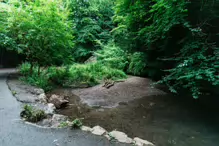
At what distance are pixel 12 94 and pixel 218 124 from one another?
6.14 metres

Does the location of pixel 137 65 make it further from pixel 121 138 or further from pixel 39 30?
pixel 121 138

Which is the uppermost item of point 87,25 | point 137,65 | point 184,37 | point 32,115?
point 87,25

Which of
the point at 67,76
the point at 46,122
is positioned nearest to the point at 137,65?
the point at 67,76

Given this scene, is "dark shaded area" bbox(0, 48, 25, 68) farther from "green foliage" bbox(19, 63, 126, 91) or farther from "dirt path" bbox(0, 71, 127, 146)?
"dirt path" bbox(0, 71, 127, 146)

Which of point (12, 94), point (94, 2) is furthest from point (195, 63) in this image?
point (94, 2)

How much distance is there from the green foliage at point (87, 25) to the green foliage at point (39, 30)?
6527mm

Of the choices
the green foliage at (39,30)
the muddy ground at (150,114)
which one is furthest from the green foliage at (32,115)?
the green foliage at (39,30)

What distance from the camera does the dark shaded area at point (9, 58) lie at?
11.3 metres

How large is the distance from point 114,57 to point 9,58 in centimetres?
876

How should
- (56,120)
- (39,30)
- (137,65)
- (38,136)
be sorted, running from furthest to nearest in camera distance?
(137,65)
(39,30)
(56,120)
(38,136)

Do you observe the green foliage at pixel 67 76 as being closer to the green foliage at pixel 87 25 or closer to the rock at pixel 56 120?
the rock at pixel 56 120

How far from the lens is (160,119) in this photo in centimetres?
415

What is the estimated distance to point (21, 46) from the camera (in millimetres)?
6398

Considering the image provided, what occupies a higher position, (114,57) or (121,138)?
(114,57)
